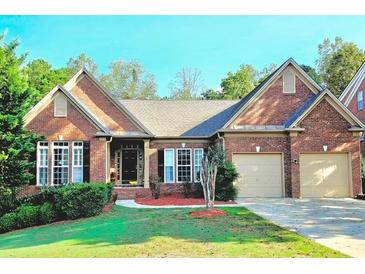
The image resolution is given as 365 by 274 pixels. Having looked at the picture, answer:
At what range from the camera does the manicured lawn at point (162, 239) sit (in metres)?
8.02

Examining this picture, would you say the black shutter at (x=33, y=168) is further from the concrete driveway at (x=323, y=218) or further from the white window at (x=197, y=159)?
the concrete driveway at (x=323, y=218)

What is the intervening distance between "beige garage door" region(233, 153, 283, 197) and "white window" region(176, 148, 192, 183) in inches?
122

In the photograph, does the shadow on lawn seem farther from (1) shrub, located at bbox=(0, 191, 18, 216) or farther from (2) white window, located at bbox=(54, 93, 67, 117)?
(2) white window, located at bbox=(54, 93, 67, 117)

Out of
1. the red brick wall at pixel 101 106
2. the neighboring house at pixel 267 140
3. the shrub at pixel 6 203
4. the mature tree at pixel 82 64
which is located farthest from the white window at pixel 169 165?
the mature tree at pixel 82 64

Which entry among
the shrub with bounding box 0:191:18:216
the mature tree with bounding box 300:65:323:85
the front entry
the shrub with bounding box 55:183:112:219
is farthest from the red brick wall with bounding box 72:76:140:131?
the mature tree with bounding box 300:65:323:85

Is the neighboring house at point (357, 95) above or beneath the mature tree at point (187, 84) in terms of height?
beneath

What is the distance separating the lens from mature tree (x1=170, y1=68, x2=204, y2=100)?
39.5m

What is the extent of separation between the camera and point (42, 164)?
17.4m

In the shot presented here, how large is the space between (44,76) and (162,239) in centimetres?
2840

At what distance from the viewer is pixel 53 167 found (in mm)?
17406

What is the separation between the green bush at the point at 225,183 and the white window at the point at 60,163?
704cm
